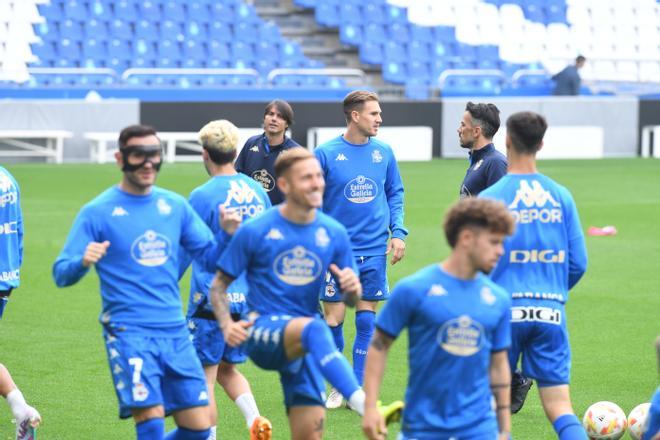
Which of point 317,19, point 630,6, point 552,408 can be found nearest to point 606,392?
point 552,408

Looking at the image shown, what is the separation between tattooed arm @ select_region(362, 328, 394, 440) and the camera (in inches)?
213

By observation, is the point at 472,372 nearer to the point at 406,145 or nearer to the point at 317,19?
the point at 406,145

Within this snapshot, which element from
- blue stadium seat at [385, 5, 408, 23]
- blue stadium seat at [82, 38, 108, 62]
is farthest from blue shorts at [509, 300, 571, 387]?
blue stadium seat at [385, 5, 408, 23]

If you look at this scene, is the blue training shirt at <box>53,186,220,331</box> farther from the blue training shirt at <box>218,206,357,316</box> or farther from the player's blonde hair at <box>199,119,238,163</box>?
the player's blonde hair at <box>199,119,238,163</box>

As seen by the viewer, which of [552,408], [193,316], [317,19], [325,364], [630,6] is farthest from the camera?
[630,6]

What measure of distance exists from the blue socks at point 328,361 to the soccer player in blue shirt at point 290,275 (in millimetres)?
11

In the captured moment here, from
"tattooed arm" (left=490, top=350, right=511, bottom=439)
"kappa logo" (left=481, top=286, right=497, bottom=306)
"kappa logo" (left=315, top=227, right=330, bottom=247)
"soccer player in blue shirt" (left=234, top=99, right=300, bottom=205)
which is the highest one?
"soccer player in blue shirt" (left=234, top=99, right=300, bottom=205)

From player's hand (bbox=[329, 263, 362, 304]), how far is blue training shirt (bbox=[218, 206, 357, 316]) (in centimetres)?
11

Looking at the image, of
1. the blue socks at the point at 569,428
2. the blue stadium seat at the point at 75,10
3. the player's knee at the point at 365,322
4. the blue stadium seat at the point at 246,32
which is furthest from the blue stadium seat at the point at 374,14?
the blue socks at the point at 569,428

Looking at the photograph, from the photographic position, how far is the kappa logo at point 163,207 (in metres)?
6.55

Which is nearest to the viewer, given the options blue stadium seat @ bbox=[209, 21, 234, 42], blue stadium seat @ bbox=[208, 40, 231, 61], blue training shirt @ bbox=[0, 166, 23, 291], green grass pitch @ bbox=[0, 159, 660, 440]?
blue training shirt @ bbox=[0, 166, 23, 291]

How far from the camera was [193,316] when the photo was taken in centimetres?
770

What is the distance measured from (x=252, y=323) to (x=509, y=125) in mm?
1738

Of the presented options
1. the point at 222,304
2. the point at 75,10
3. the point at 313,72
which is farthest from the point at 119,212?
the point at 75,10
